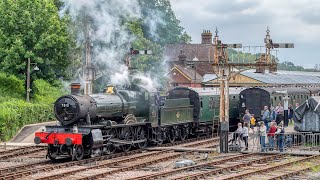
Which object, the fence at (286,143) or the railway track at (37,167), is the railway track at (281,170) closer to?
the fence at (286,143)

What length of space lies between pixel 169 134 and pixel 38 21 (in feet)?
50.6

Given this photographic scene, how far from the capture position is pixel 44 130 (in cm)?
2434

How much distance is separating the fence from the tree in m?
18.2

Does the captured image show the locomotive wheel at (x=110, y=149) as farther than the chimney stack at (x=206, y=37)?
No

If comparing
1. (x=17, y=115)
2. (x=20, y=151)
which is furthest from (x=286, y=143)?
(x=17, y=115)

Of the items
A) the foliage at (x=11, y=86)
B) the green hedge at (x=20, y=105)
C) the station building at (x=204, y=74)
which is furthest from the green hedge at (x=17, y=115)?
the station building at (x=204, y=74)

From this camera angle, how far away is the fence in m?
25.7

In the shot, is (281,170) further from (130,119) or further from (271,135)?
(130,119)

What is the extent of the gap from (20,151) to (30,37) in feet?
50.6

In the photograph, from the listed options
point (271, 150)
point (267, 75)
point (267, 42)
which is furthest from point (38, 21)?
point (267, 75)

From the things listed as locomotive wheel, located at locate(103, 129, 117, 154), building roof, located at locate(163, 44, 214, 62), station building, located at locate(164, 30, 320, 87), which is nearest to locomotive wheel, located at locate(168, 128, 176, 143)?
locomotive wheel, located at locate(103, 129, 117, 154)

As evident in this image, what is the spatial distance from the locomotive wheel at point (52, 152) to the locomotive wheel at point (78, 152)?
2.65 ft

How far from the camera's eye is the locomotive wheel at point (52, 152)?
948 inches

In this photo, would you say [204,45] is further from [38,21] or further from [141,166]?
[141,166]
